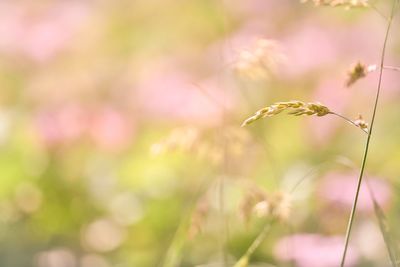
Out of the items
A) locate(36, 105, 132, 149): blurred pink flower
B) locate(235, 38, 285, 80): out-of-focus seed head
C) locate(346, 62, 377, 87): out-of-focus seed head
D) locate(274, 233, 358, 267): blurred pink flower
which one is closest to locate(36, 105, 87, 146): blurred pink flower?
locate(36, 105, 132, 149): blurred pink flower

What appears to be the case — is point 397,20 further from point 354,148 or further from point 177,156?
point 177,156

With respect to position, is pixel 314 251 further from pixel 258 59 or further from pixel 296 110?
pixel 296 110

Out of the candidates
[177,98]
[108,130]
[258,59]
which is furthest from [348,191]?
[177,98]

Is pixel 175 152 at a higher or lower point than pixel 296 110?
higher

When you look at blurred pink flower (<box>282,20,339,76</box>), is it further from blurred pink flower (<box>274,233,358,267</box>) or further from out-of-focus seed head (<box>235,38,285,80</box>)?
out-of-focus seed head (<box>235,38,285,80</box>)

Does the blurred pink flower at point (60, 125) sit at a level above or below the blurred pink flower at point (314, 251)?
above

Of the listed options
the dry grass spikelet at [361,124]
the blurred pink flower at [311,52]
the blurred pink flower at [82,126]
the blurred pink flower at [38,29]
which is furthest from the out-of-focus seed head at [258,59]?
the blurred pink flower at [38,29]

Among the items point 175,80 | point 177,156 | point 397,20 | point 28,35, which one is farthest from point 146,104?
point 397,20

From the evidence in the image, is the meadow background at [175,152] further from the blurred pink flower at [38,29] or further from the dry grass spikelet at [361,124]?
the dry grass spikelet at [361,124]
